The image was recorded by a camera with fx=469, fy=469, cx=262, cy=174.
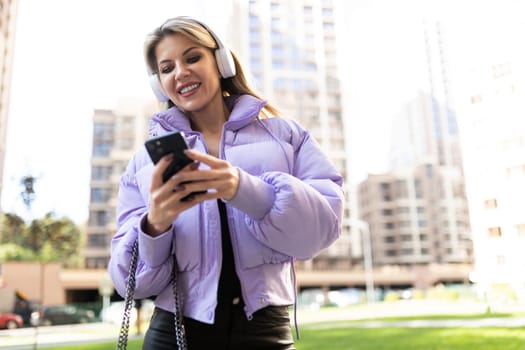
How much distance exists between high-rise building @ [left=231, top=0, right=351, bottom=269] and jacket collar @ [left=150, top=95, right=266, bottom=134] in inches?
868

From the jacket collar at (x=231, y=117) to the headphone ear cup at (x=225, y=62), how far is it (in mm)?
40

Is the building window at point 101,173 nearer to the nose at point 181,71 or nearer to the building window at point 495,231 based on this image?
the building window at point 495,231

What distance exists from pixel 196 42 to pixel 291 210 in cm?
28

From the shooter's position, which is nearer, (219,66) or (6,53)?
(219,66)

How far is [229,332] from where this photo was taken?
1.80 ft

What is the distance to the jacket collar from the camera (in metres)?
0.62

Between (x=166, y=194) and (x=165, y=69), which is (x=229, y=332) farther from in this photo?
(x=165, y=69)

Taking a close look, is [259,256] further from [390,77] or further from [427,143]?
[427,143]

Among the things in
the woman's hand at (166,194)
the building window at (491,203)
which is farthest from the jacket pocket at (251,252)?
the building window at (491,203)

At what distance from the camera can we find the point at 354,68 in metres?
21.7

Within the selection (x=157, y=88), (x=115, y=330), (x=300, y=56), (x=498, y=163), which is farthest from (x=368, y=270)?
(x=157, y=88)

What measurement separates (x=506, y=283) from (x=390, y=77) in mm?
11974

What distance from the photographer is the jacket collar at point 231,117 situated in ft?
2.05

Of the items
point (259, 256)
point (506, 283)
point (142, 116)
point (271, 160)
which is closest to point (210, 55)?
point (271, 160)
